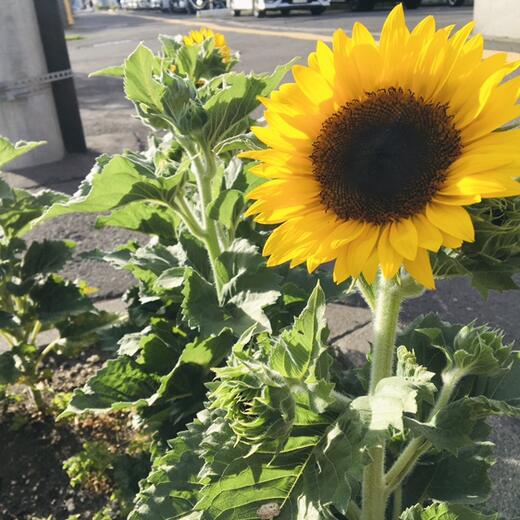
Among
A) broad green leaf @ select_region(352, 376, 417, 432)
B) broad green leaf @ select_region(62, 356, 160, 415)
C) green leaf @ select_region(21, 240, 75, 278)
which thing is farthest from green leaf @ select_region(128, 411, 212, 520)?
green leaf @ select_region(21, 240, 75, 278)

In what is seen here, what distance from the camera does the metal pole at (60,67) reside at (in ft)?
17.1

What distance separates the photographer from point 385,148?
109cm

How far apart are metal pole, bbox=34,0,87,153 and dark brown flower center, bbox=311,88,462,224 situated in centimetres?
483

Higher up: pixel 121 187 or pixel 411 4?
pixel 121 187

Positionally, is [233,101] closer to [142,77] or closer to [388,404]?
[142,77]

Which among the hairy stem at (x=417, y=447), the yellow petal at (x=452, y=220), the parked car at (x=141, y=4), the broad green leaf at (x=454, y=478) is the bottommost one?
the broad green leaf at (x=454, y=478)

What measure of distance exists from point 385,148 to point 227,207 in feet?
2.75

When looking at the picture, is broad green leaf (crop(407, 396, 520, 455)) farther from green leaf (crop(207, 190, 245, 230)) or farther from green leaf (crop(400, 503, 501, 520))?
green leaf (crop(207, 190, 245, 230))

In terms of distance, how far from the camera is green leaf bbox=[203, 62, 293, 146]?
68.4 inches

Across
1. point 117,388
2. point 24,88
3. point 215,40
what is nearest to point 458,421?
point 117,388

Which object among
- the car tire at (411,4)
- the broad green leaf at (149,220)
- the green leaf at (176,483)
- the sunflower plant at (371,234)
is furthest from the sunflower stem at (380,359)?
the car tire at (411,4)

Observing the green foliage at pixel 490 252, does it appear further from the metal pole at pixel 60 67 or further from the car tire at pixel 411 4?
the car tire at pixel 411 4

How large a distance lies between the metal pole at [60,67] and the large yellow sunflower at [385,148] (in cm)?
480

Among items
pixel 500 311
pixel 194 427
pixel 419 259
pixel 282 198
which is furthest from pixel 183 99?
pixel 500 311
